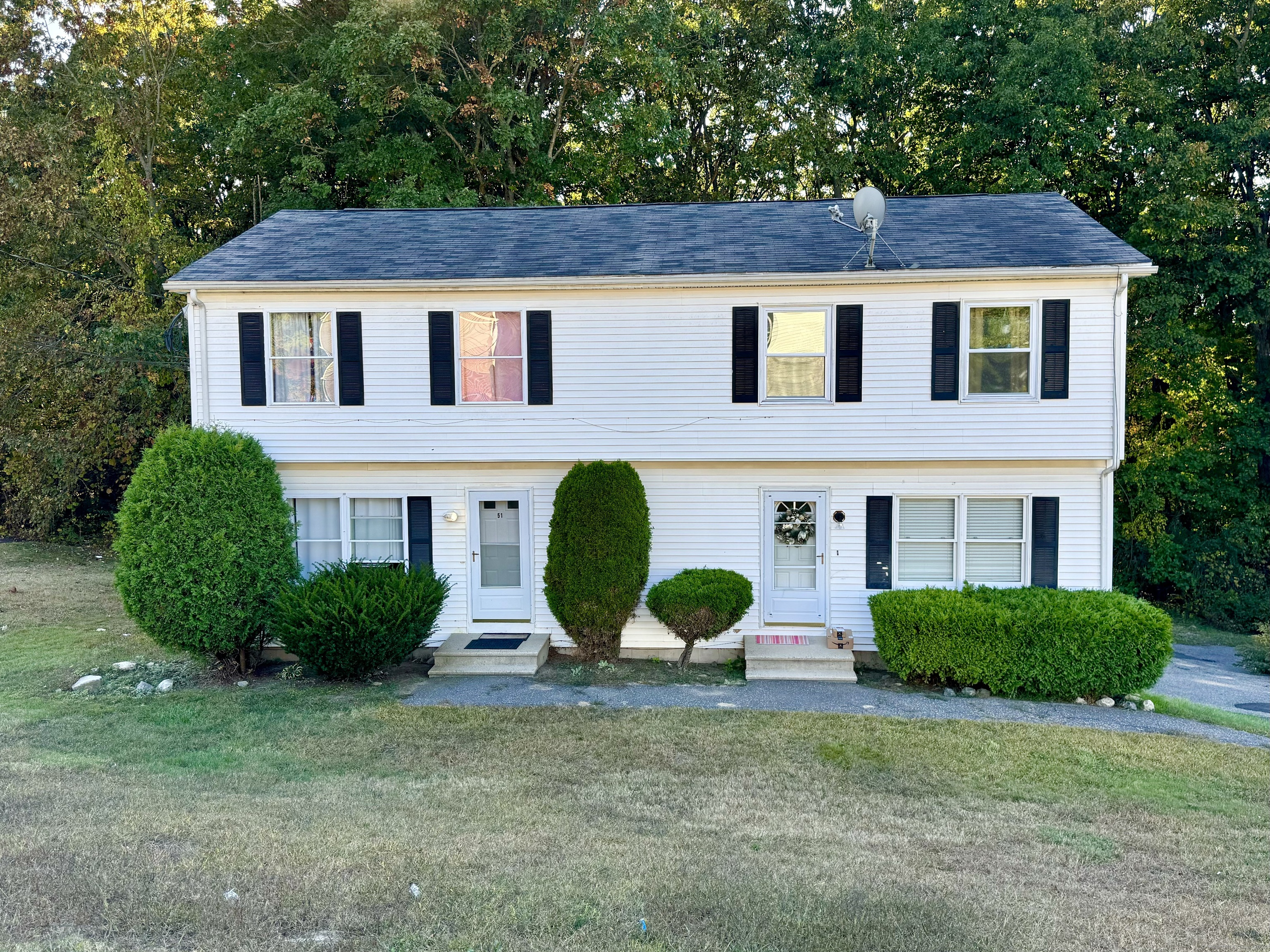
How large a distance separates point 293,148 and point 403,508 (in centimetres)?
1304

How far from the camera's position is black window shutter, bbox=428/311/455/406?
11.6 meters

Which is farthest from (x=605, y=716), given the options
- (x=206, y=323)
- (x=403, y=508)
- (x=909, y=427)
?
(x=206, y=323)

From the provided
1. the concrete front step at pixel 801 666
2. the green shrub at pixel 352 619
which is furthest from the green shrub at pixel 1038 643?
the green shrub at pixel 352 619

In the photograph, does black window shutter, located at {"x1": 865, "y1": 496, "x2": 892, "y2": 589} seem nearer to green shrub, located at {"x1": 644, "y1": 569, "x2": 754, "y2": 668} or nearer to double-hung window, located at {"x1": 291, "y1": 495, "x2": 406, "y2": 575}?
green shrub, located at {"x1": 644, "y1": 569, "x2": 754, "y2": 668}

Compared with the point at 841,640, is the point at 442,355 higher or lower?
higher

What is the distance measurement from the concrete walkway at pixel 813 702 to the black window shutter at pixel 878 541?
158cm

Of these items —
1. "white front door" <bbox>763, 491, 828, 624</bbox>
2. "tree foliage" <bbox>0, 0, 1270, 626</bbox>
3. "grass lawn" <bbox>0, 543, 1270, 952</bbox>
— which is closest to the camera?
"grass lawn" <bbox>0, 543, 1270, 952</bbox>

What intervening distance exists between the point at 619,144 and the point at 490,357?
1120 centimetres

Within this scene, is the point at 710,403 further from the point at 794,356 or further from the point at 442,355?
the point at 442,355

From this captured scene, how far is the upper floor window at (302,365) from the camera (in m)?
11.7

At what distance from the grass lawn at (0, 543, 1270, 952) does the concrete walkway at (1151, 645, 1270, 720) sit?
3082mm

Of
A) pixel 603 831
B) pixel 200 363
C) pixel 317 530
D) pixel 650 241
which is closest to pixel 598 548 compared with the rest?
pixel 317 530

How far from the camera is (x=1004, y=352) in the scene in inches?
434

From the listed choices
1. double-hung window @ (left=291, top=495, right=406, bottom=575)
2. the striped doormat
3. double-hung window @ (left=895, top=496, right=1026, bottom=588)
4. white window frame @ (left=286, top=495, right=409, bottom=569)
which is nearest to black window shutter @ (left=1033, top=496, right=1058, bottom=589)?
double-hung window @ (left=895, top=496, right=1026, bottom=588)
